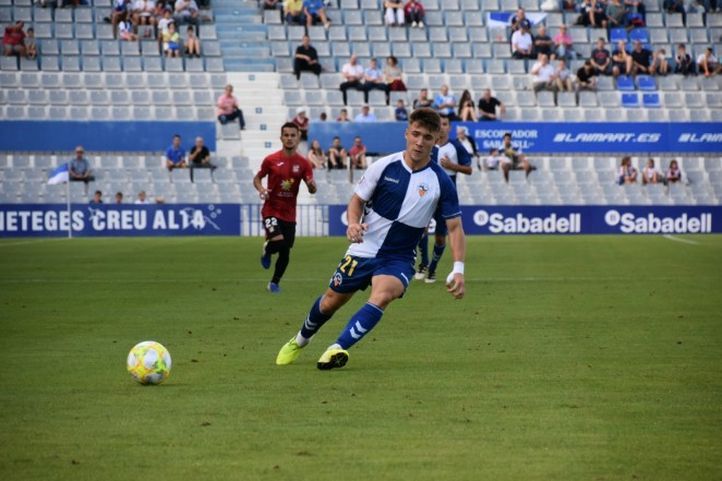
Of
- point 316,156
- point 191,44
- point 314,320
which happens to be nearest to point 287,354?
point 314,320

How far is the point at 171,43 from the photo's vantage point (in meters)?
39.2

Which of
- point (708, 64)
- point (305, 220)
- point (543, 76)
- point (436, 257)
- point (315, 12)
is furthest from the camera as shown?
point (315, 12)

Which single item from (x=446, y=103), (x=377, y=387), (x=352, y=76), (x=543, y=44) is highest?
(x=543, y=44)

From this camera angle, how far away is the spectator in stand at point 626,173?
38094 millimetres

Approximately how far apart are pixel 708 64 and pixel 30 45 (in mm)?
20663

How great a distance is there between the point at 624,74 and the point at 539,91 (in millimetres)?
2953

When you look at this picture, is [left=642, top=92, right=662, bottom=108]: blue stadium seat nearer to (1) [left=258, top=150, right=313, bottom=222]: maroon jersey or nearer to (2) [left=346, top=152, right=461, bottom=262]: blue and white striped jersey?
(1) [left=258, top=150, right=313, bottom=222]: maroon jersey

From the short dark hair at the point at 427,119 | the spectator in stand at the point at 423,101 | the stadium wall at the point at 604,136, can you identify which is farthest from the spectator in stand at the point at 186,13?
the short dark hair at the point at 427,119

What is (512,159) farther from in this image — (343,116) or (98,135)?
(98,135)

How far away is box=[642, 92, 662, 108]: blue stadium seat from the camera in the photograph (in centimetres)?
4022

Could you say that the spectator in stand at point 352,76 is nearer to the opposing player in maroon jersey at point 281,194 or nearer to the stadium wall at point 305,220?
the stadium wall at point 305,220

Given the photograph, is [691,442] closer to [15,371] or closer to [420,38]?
[15,371]

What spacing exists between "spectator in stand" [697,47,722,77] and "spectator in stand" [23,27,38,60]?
20296 millimetres

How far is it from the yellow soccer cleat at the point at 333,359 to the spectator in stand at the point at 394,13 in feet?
108
